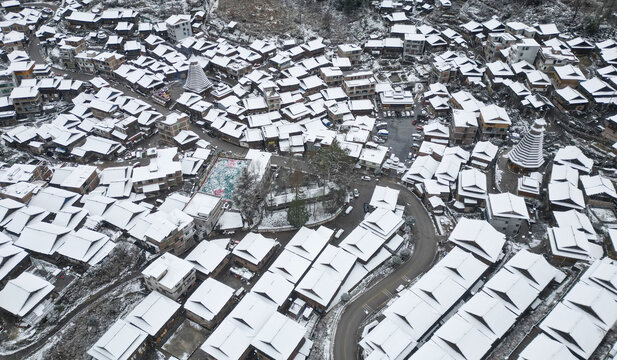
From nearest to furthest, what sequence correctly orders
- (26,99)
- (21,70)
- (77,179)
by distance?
(77,179)
(26,99)
(21,70)

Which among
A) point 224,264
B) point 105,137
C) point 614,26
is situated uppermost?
point 614,26

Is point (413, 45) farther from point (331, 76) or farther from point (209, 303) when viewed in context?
point (209, 303)

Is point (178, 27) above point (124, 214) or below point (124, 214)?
above

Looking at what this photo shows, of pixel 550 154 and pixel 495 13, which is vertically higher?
pixel 495 13

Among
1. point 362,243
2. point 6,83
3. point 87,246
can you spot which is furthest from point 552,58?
point 6,83

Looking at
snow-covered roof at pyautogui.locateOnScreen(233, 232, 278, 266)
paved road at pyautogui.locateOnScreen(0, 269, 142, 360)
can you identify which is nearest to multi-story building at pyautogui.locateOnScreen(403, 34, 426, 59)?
snow-covered roof at pyautogui.locateOnScreen(233, 232, 278, 266)

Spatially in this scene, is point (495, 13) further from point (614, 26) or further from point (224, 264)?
point (224, 264)

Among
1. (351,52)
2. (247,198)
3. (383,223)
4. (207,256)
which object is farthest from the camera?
(351,52)

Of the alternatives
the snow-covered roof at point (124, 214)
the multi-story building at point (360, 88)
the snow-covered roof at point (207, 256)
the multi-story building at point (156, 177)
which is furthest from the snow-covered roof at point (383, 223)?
the multi-story building at point (360, 88)

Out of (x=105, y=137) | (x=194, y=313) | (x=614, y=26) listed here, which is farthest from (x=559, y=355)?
(x=614, y=26)
